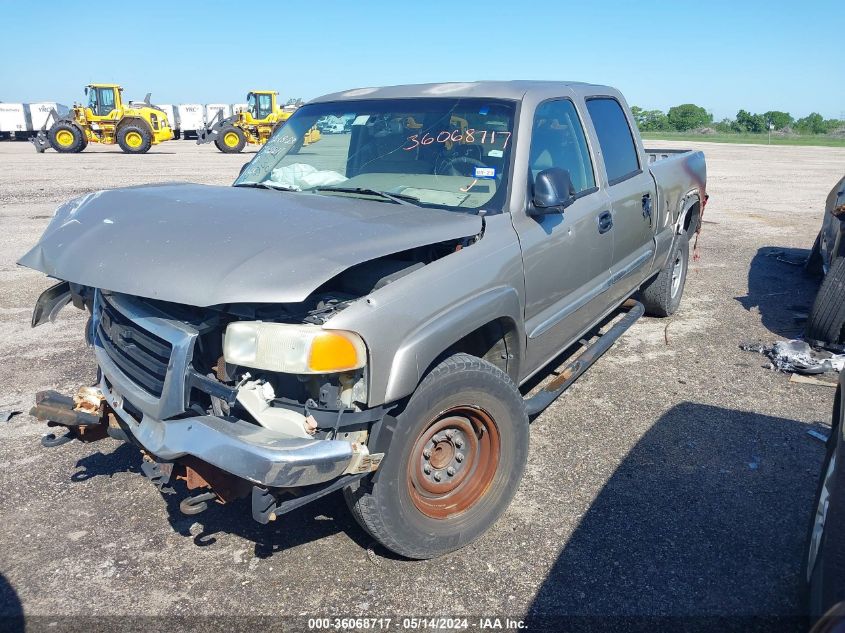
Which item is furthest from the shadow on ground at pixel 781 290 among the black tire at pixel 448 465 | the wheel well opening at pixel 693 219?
the black tire at pixel 448 465

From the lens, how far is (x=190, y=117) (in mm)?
40156

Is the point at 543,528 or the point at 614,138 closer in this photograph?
the point at 543,528

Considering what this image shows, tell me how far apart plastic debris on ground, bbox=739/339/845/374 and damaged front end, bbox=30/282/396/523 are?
12.4ft

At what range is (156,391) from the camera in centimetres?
245

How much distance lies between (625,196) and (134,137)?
28.1 metres

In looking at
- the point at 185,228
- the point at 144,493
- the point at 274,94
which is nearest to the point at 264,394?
the point at 185,228

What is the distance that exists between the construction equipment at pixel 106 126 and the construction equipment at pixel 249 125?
91.3 inches

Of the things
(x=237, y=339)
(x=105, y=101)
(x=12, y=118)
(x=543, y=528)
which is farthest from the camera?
(x=12, y=118)

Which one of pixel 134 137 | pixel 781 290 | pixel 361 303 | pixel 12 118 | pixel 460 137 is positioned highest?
pixel 460 137

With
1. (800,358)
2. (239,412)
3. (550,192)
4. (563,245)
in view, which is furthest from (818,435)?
(239,412)

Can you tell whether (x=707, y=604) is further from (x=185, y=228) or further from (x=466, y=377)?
(x=185, y=228)

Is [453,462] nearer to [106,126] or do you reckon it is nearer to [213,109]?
[106,126]

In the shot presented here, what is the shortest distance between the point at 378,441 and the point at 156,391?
2.88ft

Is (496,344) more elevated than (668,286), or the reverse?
(496,344)
